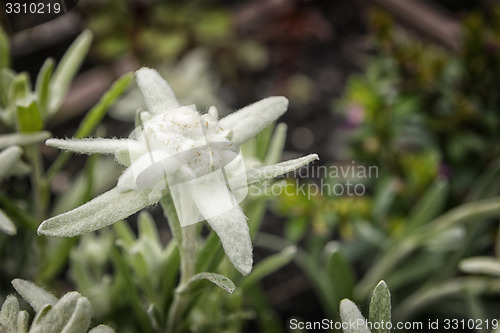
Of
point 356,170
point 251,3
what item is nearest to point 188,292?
point 356,170

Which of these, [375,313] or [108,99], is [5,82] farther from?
[375,313]

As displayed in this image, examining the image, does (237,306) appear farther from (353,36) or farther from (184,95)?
(353,36)

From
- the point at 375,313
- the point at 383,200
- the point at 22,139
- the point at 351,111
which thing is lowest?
the point at 383,200

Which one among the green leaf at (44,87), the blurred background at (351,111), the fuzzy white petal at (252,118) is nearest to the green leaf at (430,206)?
the blurred background at (351,111)

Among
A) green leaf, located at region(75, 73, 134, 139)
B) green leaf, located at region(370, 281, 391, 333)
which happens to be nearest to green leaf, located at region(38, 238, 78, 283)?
green leaf, located at region(75, 73, 134, 139)

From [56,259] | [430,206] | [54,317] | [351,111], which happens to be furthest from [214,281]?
[351,111]

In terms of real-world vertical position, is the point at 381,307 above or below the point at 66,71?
below

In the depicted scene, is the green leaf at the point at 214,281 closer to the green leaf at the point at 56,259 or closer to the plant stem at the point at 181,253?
the plant stem at the point at 181,253
